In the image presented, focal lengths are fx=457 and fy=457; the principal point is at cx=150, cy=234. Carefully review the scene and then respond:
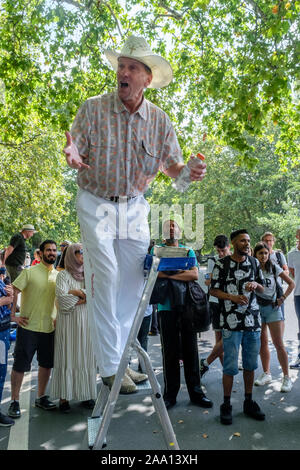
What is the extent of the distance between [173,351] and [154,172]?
3134 mm

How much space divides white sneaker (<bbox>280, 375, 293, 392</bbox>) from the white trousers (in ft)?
12.5

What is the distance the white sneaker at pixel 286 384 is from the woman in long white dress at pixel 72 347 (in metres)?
2.51

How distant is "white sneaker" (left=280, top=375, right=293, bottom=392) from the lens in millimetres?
6121

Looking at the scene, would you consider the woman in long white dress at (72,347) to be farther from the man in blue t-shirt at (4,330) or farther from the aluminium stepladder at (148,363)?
the aluminium stepladder at (148,363)

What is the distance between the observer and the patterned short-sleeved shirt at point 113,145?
10.1 ft

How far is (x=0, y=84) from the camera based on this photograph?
1941 centimetres

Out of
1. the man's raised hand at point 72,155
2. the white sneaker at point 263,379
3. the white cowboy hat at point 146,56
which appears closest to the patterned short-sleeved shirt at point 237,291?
the white sneaker at point 263,379

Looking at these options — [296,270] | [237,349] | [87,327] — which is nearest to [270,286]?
[237,349]

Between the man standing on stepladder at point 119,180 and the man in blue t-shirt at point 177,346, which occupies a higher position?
the man standing on stepladder at point 119,180

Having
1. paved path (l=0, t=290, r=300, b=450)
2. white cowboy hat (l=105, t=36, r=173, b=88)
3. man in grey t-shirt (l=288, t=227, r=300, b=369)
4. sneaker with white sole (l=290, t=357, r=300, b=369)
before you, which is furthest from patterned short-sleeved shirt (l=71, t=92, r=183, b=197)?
sneaker with white sole (l=290, t=357, r=300, b=369)

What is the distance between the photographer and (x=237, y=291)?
5.43 meters

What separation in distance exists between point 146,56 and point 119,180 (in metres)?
0.87
